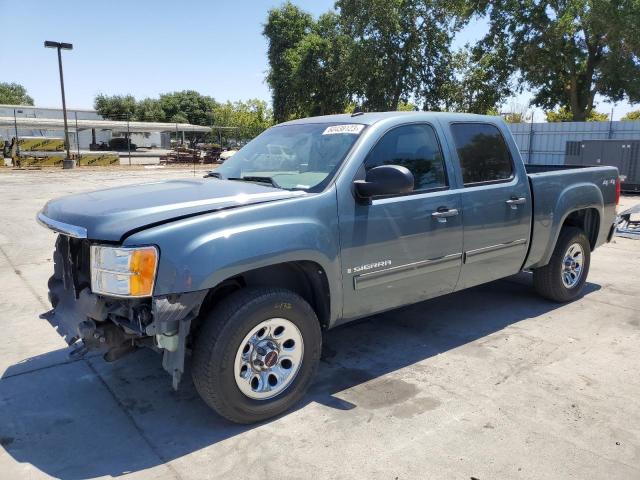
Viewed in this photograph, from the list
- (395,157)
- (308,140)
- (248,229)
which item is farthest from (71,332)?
(395,157)

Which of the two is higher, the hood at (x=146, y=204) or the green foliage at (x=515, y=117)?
the green foliage at (x=515, y=117)

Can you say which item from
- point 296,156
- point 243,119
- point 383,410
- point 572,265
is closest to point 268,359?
point 383,410

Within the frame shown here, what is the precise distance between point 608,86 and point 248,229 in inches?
1090

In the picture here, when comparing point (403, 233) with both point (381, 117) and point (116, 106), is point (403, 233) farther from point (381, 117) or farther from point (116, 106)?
point (116, 106)

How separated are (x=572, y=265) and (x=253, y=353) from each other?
4008 millimetres

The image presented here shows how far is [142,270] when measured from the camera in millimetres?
2799

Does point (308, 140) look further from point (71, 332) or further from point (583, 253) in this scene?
point (583, 253)

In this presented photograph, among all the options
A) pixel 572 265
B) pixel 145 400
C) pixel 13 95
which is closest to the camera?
pixel 145 400

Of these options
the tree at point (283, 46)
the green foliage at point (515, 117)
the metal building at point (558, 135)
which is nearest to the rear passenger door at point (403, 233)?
the metal building at point (558, 135)

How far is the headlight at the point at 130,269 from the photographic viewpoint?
2.79 meters

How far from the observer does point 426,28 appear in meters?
24.0

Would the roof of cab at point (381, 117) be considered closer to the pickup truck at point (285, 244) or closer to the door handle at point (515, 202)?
the pickup truck at point (285, 244)

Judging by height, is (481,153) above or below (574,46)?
below

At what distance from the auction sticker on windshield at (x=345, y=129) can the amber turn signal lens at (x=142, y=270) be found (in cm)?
175
